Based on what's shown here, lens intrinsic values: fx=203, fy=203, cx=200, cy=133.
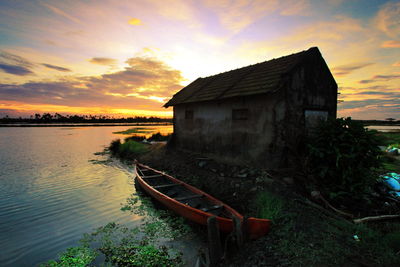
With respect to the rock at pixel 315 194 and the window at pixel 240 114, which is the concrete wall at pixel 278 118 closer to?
the window at pixel 240 114

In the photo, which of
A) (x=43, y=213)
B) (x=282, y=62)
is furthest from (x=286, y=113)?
(x=43, y=213)

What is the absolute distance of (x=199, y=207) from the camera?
7.92m

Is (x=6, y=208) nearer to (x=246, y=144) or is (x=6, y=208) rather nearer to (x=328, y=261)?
(x=246, y=144)

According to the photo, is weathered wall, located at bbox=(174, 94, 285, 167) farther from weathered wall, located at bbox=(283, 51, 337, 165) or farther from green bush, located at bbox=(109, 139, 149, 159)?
green bush, located at bbox=(109, 139, 149, 159)

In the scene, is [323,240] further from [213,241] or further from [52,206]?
[52,206]

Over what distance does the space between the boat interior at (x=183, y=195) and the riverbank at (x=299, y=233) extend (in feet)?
3.37

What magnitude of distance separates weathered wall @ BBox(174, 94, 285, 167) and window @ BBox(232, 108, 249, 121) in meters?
0.16

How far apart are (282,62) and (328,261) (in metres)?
9.39

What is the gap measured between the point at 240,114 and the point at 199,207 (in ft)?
17.7

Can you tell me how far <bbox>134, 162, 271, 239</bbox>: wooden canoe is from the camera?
5.21 m

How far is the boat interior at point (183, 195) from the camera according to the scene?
6875mm

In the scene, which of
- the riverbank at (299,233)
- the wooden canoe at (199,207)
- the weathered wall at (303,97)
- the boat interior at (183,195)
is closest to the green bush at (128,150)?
the boat interior at (183,195)

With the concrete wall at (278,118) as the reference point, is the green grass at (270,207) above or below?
below

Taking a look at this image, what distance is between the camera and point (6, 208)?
9.38 meters
